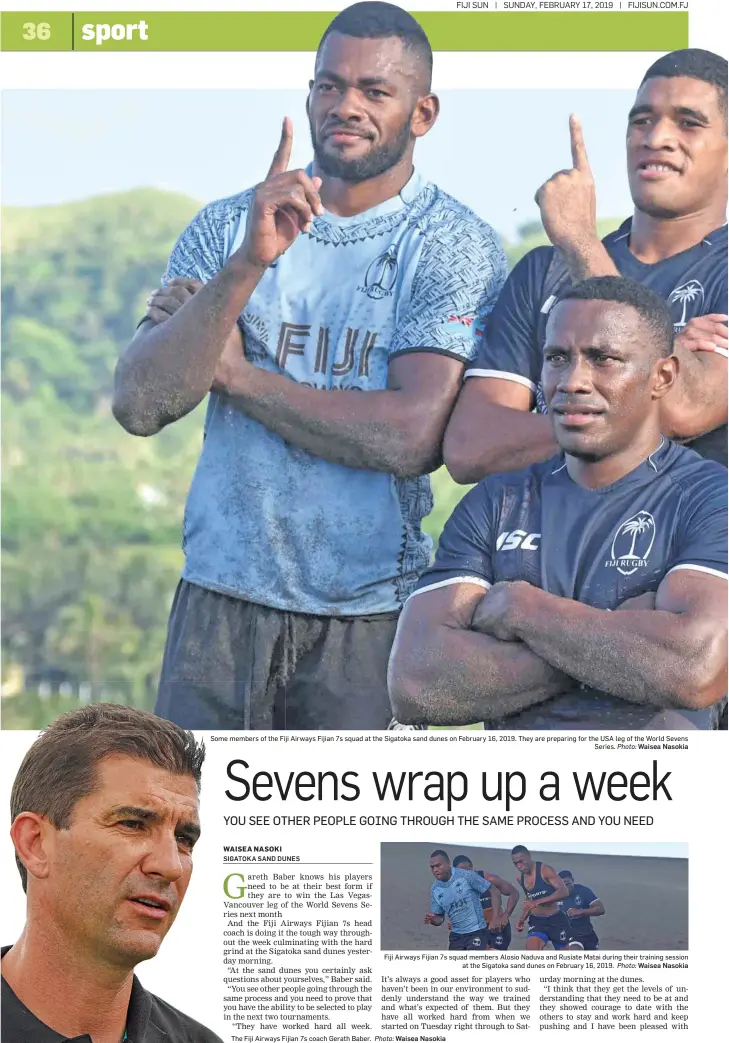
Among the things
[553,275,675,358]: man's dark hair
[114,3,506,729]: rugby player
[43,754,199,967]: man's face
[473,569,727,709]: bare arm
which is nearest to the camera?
[43,754,199,967]: man's face

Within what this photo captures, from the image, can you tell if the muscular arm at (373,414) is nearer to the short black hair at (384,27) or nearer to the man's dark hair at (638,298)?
the man's dark hair at (638,298)

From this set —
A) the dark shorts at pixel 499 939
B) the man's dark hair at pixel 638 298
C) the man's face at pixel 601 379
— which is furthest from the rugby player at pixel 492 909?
the man's dark hair at pixel 638 298

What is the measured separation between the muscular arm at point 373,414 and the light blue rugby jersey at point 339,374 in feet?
0.09

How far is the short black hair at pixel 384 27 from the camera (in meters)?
3.32

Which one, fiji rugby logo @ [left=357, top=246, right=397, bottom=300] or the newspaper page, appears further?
fiji rugby logo @ [left=357, top=246, right=397, bottom=300]

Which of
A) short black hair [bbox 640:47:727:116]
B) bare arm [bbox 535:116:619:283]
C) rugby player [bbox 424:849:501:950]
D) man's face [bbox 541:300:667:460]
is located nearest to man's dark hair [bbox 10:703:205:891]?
rugby player [bbox 424:849:501:950]

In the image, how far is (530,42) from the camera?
3.39m

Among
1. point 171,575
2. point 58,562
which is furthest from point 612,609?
point 58,562

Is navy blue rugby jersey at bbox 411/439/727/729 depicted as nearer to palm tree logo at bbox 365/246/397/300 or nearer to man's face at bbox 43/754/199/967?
palm tree logo at bbox 365/246/397/300

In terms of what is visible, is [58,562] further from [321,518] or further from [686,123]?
[686,123]

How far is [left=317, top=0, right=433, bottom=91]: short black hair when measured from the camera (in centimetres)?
332

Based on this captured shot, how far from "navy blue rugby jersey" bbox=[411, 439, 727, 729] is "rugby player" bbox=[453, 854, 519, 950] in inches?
12.8

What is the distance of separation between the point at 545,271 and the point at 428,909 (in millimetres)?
1397

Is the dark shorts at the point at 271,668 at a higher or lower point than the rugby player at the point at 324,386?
lower
